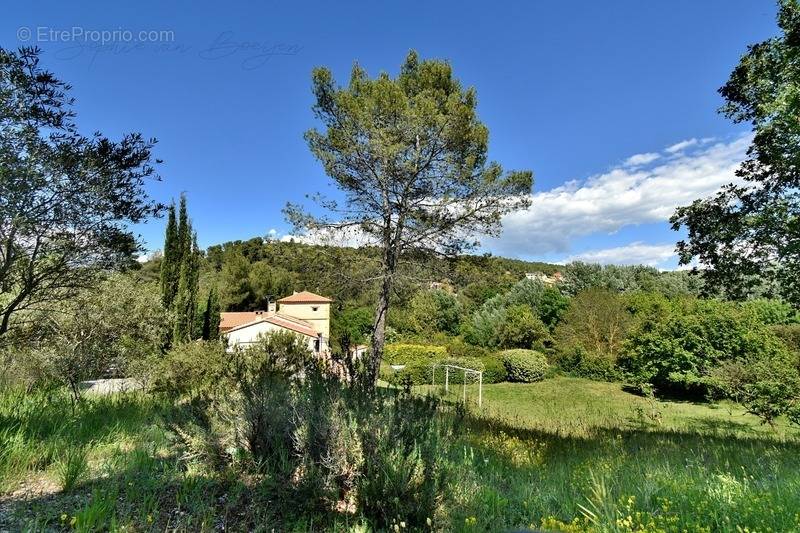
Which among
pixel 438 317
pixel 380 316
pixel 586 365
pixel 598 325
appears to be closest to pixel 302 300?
pixel 438 317

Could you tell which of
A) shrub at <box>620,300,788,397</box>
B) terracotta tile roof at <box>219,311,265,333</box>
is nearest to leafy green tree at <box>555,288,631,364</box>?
shrub at <box>620,300,788,397</box>

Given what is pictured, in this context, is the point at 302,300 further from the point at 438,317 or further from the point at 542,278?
the point at 542,278

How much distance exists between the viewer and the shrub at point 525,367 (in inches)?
995

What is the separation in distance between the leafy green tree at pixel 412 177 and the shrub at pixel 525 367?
51.9 ft

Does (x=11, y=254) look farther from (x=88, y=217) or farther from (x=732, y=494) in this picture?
(x=732, y=494)

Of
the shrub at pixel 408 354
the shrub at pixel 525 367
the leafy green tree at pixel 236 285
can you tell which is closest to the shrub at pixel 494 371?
the shrub at pixel 525 367

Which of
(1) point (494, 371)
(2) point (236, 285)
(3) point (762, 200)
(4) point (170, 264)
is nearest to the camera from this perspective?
(3) point (762, 200)

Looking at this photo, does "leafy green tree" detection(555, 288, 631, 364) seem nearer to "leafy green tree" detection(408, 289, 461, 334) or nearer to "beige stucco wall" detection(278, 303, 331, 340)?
"leafy green tree" detection(408, 289, 461, 334)

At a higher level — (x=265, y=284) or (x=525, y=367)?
(x=265, y=284)

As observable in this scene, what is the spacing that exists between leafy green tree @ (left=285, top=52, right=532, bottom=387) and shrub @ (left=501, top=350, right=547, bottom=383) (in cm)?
1582

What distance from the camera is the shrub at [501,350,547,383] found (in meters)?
25.3

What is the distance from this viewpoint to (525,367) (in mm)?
25250

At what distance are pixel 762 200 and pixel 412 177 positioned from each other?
755 centimetres

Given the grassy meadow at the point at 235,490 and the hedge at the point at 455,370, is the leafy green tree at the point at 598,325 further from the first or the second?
the grassy meadow at the point at 235,490
